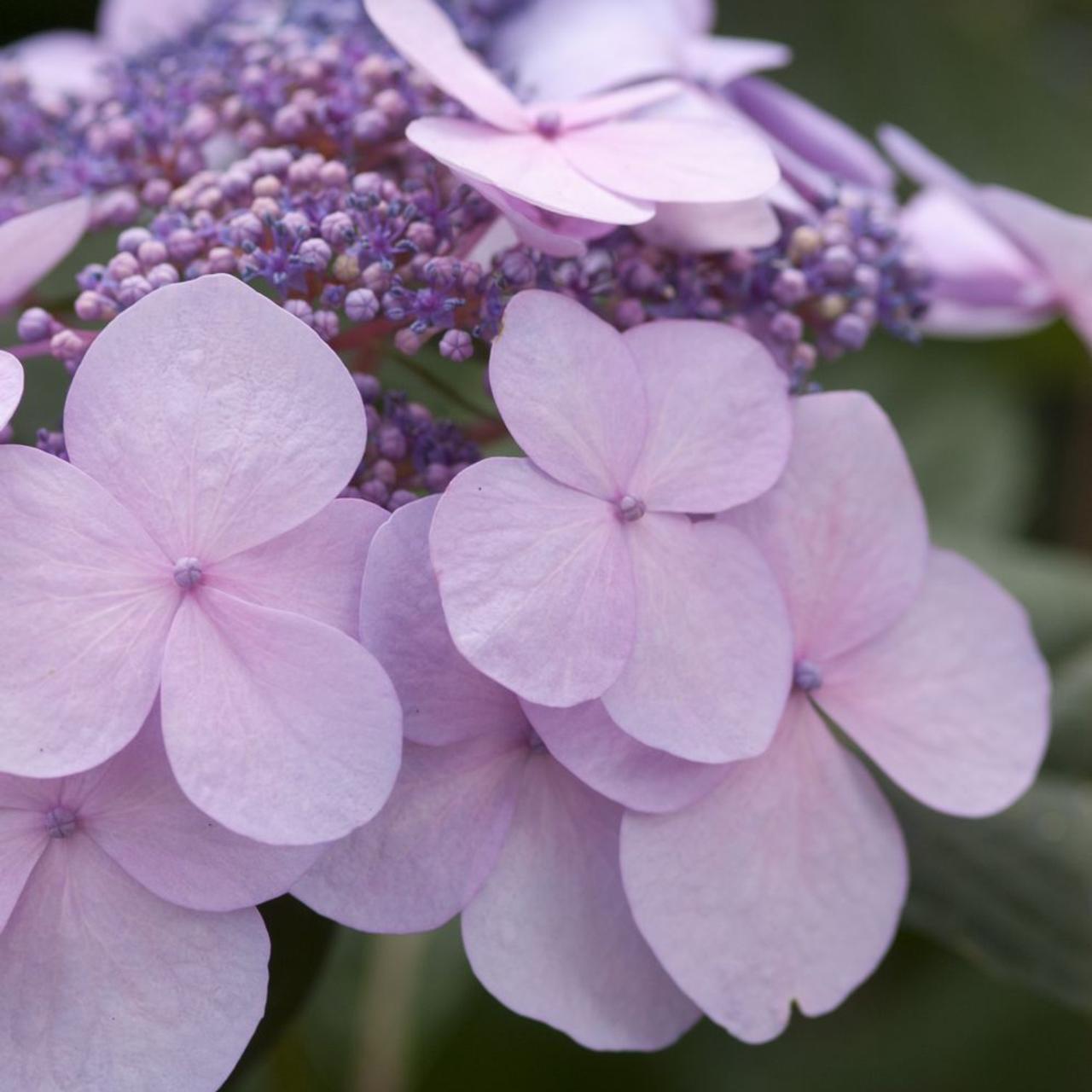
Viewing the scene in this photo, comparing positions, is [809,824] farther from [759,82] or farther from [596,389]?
[759,82]

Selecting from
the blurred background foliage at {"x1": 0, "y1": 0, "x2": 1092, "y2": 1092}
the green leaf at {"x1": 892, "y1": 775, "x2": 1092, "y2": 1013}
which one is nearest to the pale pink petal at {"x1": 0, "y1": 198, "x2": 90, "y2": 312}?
the blurred background foliage at {"x1": 0, "y1": 0, "x2": 1092, "y2": 1092}

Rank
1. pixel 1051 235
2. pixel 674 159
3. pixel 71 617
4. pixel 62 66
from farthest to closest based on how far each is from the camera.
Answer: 1. pixel 62 66
2. pixel 1051 235
3. pixel 674 159
4. pixel 71 617

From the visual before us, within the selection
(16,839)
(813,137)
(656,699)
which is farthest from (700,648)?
(813,137)

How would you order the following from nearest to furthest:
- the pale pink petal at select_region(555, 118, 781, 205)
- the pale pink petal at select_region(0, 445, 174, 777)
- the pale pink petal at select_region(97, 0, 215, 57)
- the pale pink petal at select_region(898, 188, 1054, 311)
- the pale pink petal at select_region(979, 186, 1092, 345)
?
1. the pale pink petal at select_region(0, 445, 174, 777)
2. the pale pink petal at select_region(555, 118, 781, 205)
3. the pale pink petal at select_region(979, 186, 1092, 345)
4. the pale pink petal at select_region(898, 188, 1054, 311)
5. the pale pink petal at select_region(97, 0, 215, 57)

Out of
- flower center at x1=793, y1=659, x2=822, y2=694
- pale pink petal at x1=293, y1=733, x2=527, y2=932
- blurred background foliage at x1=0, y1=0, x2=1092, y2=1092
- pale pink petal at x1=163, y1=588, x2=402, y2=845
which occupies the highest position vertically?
pale pink petal at x1=163, y1=588, x2=402, y2=845

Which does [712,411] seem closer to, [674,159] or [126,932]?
[674,159]

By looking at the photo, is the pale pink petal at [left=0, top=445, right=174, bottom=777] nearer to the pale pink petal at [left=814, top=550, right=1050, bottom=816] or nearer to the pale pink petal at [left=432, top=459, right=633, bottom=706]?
the pale pink petal at [left=432, top=459, right=633, bottom=706]
